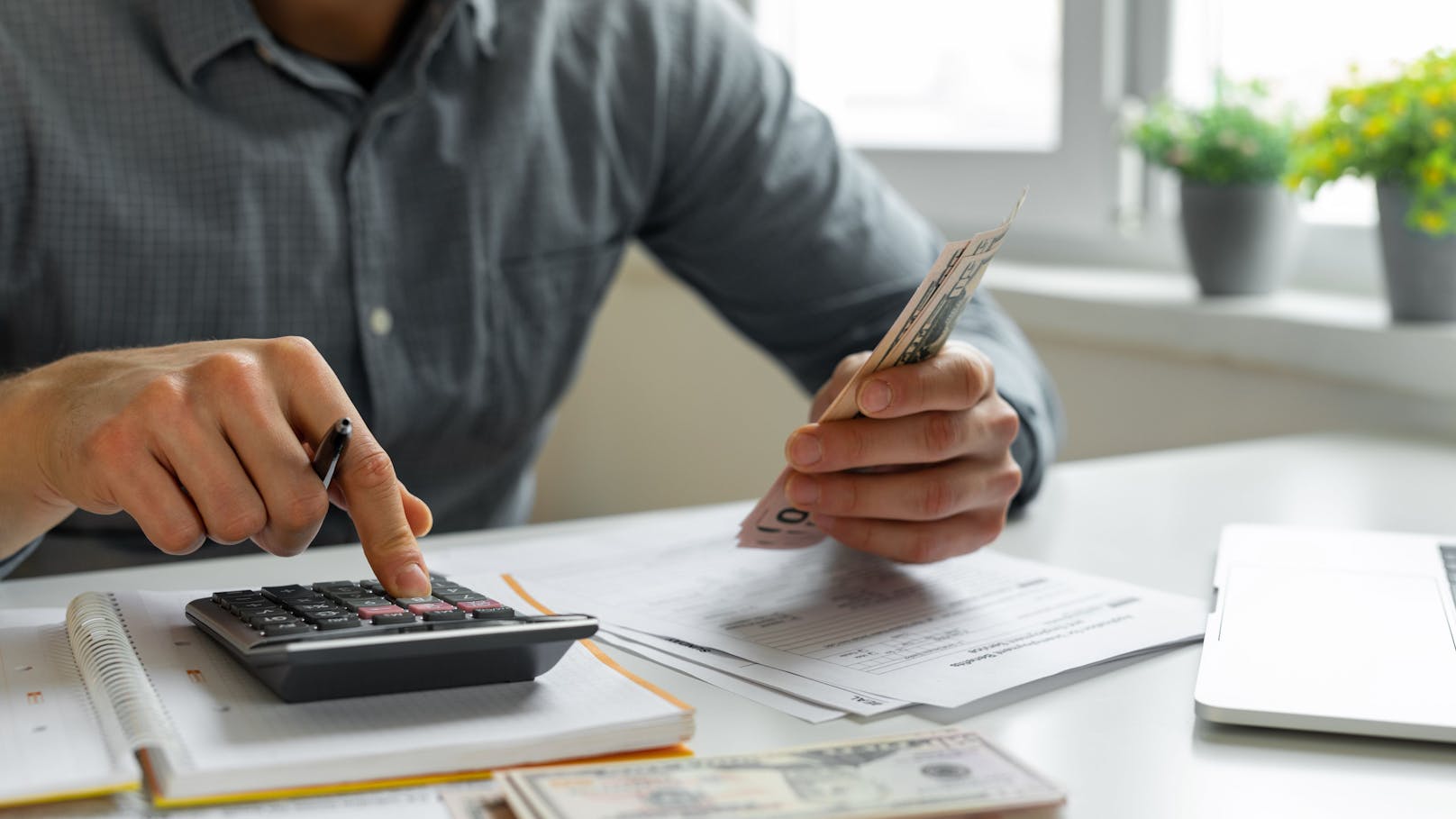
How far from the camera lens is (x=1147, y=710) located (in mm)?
613

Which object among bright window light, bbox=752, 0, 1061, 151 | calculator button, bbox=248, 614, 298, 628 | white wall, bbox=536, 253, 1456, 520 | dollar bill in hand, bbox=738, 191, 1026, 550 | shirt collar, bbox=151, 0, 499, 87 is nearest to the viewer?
calculator button, bbox=248, 614, 298, 628

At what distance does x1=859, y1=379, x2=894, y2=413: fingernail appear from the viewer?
30.0 inches

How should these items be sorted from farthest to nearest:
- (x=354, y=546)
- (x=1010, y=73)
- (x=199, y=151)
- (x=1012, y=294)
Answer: (x=1010, y=73) → (x=1012, y=294) → (x=199, y=151) → (x=354, y=546)

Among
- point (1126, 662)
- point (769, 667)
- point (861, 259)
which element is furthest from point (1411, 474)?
point (769, 667)

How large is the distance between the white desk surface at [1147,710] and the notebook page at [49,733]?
6.9 inches

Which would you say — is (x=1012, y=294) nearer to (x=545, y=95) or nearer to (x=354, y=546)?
(x=545, y=95)

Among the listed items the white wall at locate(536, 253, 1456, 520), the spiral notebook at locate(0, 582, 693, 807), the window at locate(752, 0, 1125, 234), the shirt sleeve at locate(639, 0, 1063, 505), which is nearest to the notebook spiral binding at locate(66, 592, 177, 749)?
the spiral notebook at locate(0, 582, 693, 807)

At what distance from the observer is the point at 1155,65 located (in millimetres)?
1814

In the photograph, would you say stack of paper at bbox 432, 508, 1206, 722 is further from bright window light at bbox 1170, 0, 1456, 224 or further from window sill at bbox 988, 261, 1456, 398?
bright window light at bbox 1170, 0, 1456, 224

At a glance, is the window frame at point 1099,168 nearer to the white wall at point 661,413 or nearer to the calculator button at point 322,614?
the white wall at point 661,413

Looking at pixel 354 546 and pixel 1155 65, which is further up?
pixel 1155 65

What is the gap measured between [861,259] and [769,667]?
2.24 ft

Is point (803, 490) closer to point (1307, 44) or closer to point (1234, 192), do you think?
point (1234, 192)

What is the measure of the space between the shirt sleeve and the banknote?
30.4 inches
